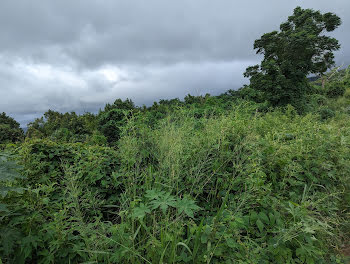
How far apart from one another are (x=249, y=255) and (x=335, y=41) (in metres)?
17.2

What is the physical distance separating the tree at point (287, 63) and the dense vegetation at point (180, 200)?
8.84 meters

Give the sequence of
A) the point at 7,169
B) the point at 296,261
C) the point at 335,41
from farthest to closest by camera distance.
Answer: the point at 335,41, the point at 296,261, the point at 7,169

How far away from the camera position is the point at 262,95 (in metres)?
12.1

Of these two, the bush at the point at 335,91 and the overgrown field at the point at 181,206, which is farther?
the bush at the point at 335,91

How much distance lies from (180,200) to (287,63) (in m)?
12.5

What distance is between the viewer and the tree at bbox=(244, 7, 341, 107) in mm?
11445

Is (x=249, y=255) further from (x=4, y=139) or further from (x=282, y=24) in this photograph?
(x=282, y=24)

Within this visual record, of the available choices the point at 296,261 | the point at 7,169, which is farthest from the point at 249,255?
the point at 7,169

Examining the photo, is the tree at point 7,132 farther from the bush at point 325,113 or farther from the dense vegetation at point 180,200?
the bush at point 325,113

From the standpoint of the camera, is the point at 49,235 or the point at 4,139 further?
the point at 4,139

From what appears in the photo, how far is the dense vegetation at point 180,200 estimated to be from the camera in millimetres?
1543

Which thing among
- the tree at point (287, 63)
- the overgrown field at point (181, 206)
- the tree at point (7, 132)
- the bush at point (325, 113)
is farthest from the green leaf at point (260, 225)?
the bush at point (325, 113)

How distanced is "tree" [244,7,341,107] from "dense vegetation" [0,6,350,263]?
29.0ft

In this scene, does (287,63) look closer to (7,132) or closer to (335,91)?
(335,91)
